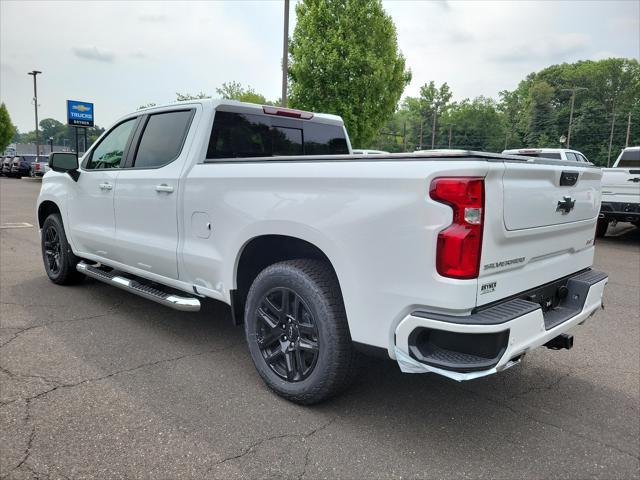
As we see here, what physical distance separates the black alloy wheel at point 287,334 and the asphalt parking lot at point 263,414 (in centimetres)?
24

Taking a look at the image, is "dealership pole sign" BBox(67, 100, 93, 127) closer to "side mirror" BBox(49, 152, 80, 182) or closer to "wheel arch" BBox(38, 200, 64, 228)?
"wheel arch" BBox(38, 200, 64, 228)

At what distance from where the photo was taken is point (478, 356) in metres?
2.35

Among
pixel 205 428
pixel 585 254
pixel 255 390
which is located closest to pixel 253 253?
pixel 255 390

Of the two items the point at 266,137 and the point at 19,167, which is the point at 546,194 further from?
the point at 19,167

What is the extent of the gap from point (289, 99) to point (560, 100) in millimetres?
80064

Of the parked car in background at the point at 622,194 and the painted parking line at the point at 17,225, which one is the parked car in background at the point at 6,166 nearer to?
the painted parking line at the point at 17,225

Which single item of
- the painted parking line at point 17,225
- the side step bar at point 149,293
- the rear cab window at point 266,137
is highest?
the rear cab window at point 266,137

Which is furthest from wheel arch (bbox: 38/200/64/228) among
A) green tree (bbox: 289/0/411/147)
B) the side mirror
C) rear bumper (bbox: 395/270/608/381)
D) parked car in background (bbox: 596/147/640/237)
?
green tree (bbox: 289/0/411/147)

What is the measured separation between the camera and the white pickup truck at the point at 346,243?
2.33 m

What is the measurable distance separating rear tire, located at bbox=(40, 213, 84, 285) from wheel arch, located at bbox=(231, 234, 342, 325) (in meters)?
2.93

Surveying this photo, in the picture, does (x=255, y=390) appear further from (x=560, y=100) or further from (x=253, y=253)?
(x=560, y=100)

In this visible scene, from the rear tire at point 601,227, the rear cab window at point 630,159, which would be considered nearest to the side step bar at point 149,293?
the rear tire at point 601,227

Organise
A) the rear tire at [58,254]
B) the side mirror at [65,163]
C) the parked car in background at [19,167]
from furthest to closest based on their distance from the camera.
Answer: the parked car in background at [19,167], the rear tire at [58,254], the side mirror at [65,163]

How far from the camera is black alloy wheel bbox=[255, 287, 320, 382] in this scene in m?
2.96
